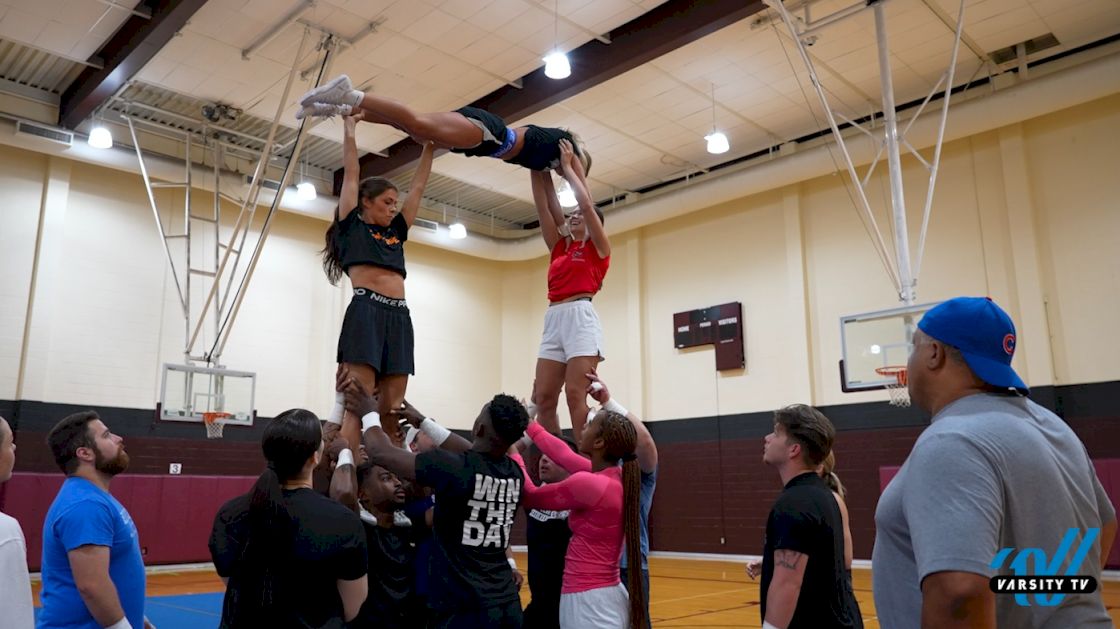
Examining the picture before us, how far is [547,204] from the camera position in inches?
229

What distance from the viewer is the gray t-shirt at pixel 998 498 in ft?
Answer: 5.61

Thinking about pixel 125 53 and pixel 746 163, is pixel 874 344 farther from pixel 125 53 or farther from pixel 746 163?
pixel 125 53

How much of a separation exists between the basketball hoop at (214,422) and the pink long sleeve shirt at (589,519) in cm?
1014

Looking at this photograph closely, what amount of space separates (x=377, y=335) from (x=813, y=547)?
2.63m

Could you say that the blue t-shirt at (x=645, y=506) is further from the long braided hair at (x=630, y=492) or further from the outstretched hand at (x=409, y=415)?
the outstretched hand at (x=409, y=415)

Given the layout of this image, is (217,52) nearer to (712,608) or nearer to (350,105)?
(350,105)

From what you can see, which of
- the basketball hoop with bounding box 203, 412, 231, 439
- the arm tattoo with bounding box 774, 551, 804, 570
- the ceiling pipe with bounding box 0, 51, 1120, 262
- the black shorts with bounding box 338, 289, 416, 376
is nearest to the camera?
the arm tattoo with bounding box 774, 551, 804, 570

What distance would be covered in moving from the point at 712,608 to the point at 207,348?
972 cm

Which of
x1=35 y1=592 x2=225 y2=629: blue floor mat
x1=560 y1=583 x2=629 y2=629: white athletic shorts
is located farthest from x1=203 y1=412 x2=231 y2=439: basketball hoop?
x1=560 y1=583 x2=629 y2=629: white athletic shorts

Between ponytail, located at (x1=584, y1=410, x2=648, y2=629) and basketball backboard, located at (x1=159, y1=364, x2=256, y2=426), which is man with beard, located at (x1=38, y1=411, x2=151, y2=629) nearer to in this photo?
ponytail, located at (x1=584, y1=410, x2=648, y2=629)

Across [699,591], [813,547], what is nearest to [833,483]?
[813,547]

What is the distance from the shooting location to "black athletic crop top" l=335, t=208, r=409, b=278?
4805 millimetres

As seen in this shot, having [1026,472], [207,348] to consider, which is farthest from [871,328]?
[207,348]

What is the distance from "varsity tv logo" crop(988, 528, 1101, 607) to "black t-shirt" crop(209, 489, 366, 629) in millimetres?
1959
